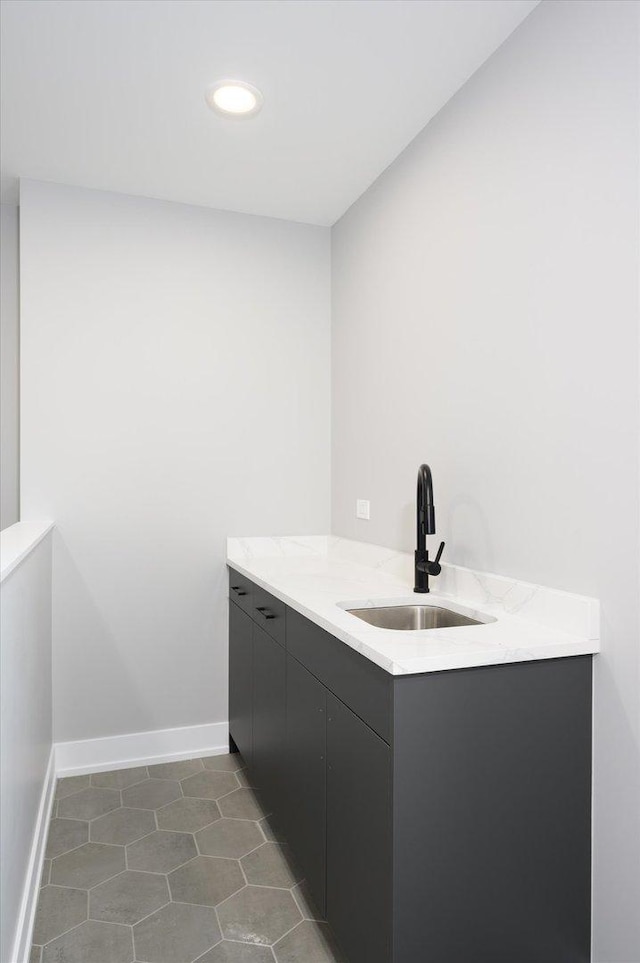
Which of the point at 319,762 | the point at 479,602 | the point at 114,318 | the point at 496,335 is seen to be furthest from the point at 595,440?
the point at 114,318

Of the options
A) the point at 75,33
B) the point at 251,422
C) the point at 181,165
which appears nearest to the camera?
the point at 75,33

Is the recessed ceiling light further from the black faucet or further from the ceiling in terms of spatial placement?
the black faucet

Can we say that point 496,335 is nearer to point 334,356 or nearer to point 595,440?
point 595,440

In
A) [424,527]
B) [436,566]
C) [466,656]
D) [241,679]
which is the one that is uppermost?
[424,527]

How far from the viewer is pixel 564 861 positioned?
4.90ft

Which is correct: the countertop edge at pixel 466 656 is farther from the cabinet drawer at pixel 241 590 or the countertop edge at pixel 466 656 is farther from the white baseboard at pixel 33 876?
the white baseboard at pixel 33 876

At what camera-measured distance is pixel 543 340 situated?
170 cm

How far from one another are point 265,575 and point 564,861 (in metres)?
1.36

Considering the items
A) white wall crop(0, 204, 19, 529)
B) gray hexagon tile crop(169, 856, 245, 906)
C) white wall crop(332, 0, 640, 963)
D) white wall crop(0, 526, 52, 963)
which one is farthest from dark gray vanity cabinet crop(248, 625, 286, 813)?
white wall crop(0, 204, 19, 529)

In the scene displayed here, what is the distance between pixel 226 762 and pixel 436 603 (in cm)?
150

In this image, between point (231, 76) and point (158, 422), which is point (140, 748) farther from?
point (231, 76)

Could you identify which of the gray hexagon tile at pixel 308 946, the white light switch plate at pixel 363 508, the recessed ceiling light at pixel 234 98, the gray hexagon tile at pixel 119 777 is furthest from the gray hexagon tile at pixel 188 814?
the recessed ceiling light at pixel 234 98

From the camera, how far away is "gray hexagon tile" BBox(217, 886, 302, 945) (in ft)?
5.87

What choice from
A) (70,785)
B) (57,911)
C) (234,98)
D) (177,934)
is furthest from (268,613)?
(234,98)
